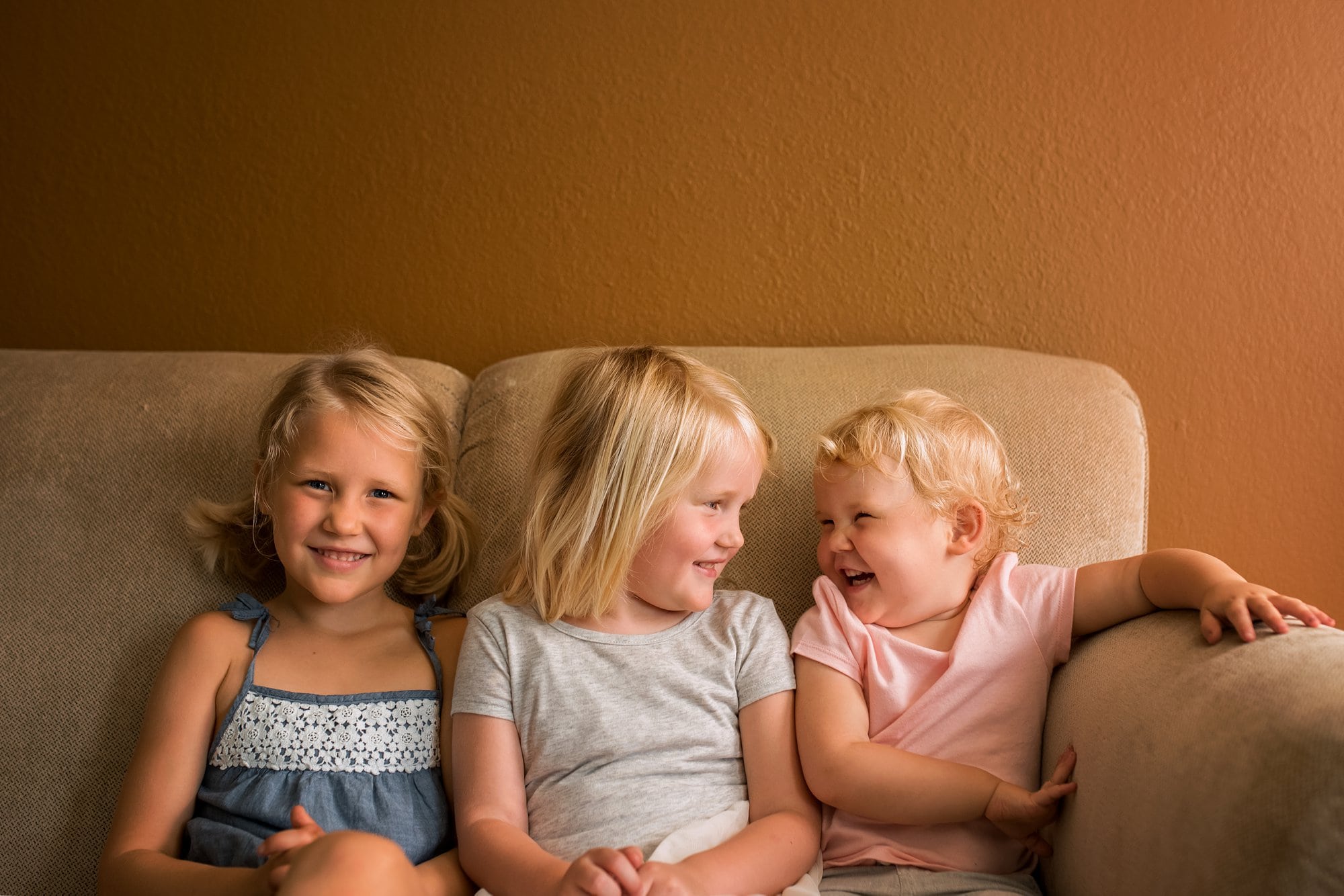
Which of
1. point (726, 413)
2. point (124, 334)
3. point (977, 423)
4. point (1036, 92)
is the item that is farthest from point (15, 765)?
point (1036, 92)

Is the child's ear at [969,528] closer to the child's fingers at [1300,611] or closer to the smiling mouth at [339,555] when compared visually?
the child's fingers at [1300,611]

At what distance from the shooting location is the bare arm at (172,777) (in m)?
1.07

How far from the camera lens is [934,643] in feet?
4.08

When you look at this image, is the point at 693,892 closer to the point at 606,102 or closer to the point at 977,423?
the point at 977,423

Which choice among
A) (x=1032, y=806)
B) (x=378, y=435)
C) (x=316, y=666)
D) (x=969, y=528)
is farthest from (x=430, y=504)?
(x=1032, y=806)

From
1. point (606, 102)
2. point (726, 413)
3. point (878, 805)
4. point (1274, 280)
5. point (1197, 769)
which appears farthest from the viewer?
point (606, 102)

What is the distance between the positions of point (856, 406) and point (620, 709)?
532 millimetres

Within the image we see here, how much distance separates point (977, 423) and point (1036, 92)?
2.19ft

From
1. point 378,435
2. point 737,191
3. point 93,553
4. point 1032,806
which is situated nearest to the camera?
point 1032,806

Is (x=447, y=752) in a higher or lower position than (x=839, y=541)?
lower

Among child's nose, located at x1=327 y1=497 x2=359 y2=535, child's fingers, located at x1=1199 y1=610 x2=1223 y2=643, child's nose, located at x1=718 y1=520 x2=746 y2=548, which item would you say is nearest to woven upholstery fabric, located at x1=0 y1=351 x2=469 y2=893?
child's nose, located at x1=327 y1=497 x2=359 y2=535

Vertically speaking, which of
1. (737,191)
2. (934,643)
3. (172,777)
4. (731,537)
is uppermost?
(737,191)

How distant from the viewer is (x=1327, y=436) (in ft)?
5.24

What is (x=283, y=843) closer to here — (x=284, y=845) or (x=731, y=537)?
(x=284, y=845)
